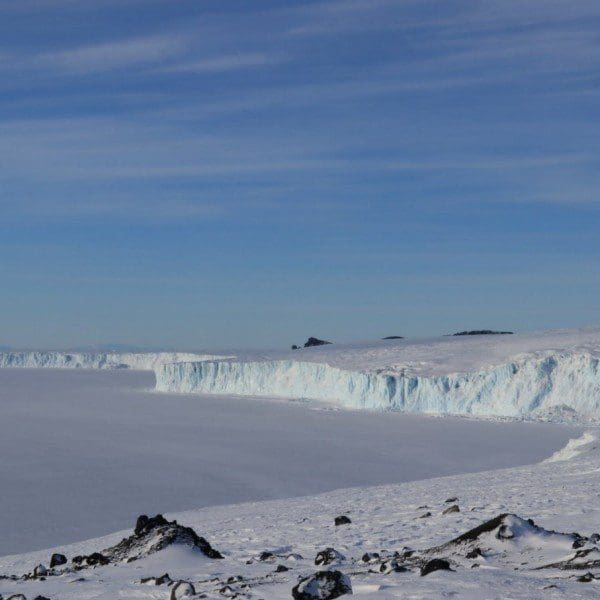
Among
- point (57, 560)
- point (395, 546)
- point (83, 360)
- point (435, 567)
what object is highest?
point (435, 567)

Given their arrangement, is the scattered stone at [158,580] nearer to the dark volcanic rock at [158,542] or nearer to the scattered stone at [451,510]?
the dark volcanic rock at [158,542]

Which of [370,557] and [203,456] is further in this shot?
[203,456]

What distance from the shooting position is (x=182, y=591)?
20.4 ft

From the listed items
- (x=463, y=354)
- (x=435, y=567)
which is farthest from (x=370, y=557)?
(x=463, y=354)

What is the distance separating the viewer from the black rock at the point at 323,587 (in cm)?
557

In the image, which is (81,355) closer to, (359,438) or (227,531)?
(359,438)

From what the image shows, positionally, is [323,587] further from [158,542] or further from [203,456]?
[203,456]

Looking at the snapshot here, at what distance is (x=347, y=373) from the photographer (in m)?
44.4

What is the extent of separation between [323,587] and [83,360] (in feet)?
A: 415

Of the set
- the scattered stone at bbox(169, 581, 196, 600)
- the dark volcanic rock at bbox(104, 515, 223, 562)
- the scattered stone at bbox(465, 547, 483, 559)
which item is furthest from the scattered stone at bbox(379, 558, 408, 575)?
the dark volcanic rock at bbox(104, 515, 223, 562)

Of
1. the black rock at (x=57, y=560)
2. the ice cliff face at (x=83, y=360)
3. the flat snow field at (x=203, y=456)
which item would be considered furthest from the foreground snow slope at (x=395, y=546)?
the ice cliff face at (x=83, y=360)

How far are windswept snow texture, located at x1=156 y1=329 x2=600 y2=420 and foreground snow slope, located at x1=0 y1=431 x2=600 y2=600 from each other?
2110 centimetres

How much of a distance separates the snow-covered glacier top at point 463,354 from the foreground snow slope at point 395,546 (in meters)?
24.6

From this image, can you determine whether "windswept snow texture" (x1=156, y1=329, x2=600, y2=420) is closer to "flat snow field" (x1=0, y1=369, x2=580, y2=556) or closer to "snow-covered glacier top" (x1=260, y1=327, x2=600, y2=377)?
"snow-covered glacier top" (x1=260, y1=327, x2=600, y2=377)
